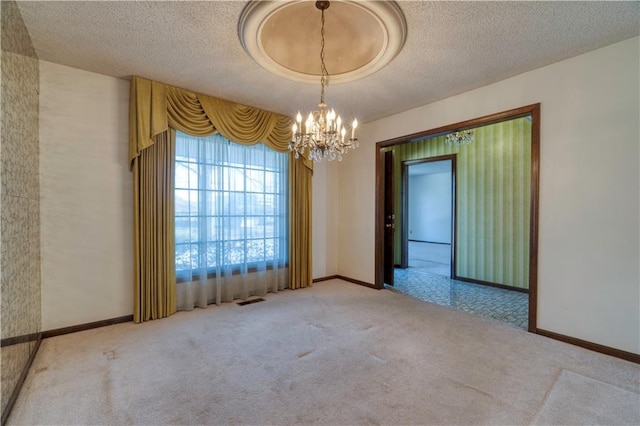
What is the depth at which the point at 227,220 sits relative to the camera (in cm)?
395

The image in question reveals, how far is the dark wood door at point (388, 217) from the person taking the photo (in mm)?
4824

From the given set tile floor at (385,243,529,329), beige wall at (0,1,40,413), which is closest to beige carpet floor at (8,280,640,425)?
beige wall at (0,1,40,413)

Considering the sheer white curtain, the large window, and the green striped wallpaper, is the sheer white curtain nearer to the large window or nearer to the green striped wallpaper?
the large window

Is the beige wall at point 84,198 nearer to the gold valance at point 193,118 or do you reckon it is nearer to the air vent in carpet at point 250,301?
the gold valance at point 193,118

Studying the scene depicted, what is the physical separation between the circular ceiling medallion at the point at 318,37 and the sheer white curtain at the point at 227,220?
146cm

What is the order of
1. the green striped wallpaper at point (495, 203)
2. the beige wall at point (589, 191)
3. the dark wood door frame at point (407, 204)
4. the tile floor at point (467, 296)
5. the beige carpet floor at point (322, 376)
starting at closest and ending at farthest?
the beige carpet floor at point (322, 376) → the beige wall at point (589, 191) → the tile floor at point (467, 296) → the green striped wallpaper at point (495, 203) → the dark wood door frame at point (407, 204)

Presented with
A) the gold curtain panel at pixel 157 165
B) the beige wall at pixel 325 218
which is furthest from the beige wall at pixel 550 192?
the beige wall at pixel 325 218

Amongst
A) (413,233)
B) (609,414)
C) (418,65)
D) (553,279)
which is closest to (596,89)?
(418,65)

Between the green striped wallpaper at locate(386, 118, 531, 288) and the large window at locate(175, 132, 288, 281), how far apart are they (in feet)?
10.5

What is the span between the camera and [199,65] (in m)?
2.94

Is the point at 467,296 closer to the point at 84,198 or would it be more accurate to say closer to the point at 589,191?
the point at 589,191

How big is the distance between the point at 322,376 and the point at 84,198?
2944mm

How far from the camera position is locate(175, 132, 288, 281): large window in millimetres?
3652

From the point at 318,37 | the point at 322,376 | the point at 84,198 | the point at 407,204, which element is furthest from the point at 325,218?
the point at 84,198
